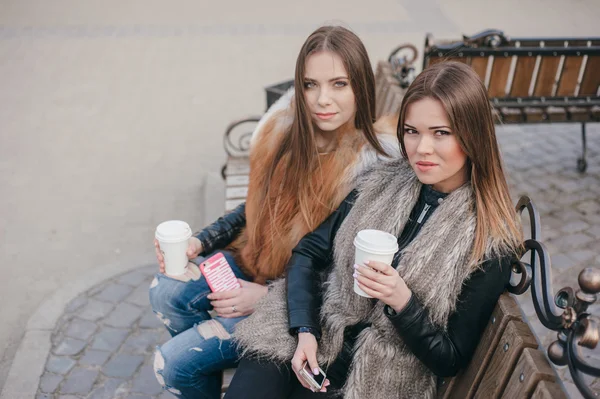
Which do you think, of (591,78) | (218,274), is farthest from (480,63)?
(218,274)

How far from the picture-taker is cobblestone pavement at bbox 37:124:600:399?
3.10 metres

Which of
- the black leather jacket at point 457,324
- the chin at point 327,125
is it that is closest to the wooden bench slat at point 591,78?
the chin at point 327,125

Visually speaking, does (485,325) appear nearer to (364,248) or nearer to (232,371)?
(364,248)

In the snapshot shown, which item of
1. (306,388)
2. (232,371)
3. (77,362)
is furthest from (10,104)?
(306,388)

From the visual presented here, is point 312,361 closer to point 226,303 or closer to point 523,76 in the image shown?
point 226,303

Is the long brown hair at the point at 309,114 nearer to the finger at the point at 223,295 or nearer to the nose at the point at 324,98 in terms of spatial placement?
the nose at the point at 324,98

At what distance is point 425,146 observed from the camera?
1.92m

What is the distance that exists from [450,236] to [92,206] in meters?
3.79

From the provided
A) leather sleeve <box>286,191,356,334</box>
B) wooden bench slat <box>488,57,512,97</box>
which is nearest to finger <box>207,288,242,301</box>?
leather sleeve <box>286,191,356,334</box>

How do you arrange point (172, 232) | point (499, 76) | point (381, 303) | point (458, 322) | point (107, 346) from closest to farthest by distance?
1. point (458, 322)
2. point (381, 303)
3. point (172, 232)
4. point (107, 346)
5. point (499, 76)

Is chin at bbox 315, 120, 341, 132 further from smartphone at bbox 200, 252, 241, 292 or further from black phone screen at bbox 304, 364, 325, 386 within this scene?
black phone screen at bbox 304, 364, 325, 386

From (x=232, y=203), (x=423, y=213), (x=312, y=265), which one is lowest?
(x=232, y=203)

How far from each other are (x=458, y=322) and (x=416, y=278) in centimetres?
20

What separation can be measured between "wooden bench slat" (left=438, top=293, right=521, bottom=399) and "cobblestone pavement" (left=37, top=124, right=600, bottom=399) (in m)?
1.49
